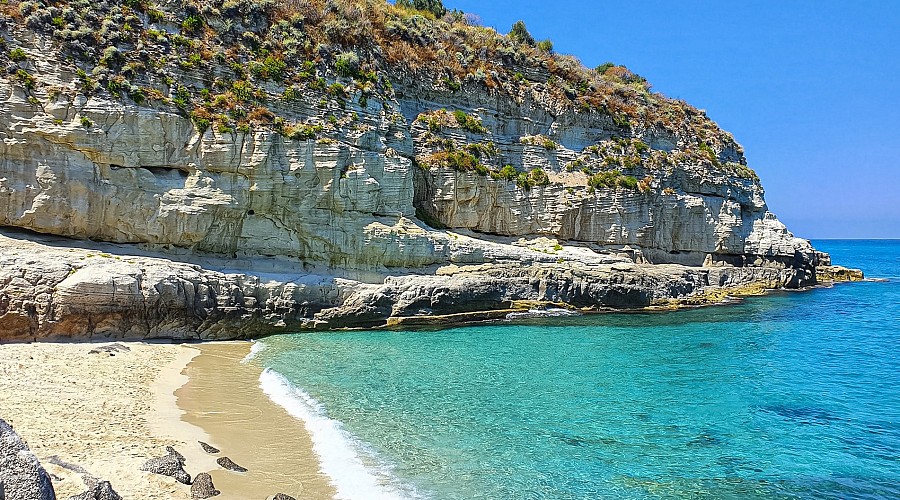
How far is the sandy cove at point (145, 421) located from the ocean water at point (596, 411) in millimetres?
844

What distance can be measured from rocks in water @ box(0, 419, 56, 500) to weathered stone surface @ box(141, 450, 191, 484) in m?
2.98

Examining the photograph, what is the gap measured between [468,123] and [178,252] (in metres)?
18.7

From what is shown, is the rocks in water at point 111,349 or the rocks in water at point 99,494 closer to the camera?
the rocks in water at point 99,494

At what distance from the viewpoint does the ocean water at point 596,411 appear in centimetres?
1055

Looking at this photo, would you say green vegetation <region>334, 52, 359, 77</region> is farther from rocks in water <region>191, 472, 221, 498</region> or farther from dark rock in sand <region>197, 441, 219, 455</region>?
rocks in water <region>191, 472, 221, 498</region>

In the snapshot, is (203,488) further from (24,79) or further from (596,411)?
(24,79)

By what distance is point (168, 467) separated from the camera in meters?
9.37

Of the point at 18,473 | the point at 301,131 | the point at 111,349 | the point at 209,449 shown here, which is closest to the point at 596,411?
the point at 209,449

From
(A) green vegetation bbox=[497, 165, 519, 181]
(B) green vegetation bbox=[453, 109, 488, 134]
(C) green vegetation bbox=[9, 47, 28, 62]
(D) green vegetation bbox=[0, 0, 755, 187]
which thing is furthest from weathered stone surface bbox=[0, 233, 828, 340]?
(C) green vegetation bbox=[9, 47, 28, 62]

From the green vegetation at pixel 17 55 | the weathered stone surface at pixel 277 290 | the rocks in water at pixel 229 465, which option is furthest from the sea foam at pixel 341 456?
the green vegetation at pixel 17 55

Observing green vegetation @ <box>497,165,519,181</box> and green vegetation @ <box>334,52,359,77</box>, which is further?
green vegetation @ <box>497,165,519,181</box>

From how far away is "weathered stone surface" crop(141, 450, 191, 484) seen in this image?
30.1 feet

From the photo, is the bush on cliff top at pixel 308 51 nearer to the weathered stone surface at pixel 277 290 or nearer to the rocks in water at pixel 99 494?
the weathered stone surface at pixel 277 290

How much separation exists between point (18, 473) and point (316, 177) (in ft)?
72.1
